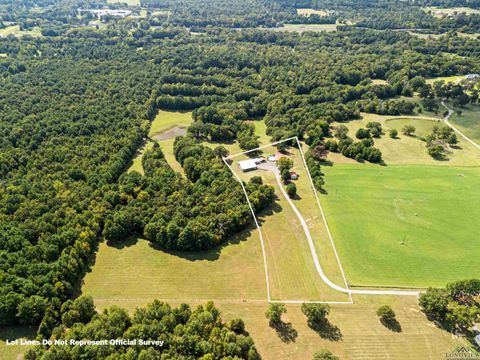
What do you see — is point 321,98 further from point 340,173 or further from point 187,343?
point 187,343

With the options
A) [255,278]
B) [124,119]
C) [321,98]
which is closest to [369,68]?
[321,98]

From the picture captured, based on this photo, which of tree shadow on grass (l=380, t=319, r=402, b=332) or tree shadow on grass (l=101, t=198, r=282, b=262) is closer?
tree shadow on grass (l=380, t=319, r=402, b=332)

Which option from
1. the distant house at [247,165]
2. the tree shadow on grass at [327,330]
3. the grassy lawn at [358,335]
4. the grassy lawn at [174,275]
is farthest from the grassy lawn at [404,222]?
the distant house at [247,165]

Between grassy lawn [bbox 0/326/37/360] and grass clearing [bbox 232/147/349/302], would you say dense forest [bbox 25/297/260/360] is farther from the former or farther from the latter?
grass clearing [bbox 232/147/349/302]

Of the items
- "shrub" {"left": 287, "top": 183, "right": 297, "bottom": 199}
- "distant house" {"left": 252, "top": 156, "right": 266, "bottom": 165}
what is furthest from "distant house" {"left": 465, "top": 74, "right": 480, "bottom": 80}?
"shrub" {"left": 287, "top": 183, "right": 297, "bottom": 199}

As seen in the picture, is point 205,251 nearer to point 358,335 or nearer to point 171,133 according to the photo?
point 358,335

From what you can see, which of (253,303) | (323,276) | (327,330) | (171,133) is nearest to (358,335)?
(327,330)
